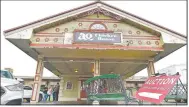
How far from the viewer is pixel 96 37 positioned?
11141mm

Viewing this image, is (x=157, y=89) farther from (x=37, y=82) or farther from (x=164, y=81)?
(x=37, y=82)

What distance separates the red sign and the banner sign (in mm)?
3947

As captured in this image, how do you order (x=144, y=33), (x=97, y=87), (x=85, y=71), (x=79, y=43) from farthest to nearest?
(x=85, y=71) < (x=144, y=33) < (x=79, y=43) < (x=97, y=87)

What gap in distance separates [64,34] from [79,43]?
1218 mm

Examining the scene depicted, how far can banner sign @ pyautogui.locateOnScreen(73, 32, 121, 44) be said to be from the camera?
11.1 metres

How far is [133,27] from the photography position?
38.9 ft

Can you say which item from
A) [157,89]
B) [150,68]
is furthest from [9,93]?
[150,68]

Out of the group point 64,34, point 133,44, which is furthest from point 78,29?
point 133,44

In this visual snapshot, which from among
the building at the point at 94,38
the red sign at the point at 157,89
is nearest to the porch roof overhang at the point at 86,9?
the building at the point at 94,38

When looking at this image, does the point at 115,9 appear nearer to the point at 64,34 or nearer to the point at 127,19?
the point at 127,19

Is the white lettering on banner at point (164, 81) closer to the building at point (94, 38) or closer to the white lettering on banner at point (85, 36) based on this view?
the building at point (94, 38)

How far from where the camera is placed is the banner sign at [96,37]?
11.1m

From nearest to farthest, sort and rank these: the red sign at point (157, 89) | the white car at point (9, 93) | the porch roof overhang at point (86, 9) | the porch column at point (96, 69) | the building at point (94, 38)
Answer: the white car at point (9, 93) < the red sign at point (157, 89) < the porch roof overhang at point (86, 9) < the building at point (94, 38) < the porch column at point (96, 69)

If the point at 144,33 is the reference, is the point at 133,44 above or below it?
below
